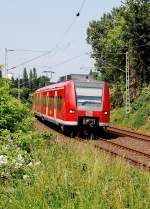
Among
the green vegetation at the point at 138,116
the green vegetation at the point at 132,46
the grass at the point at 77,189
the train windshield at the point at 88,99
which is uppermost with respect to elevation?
the green vegetation at the point at 132,46

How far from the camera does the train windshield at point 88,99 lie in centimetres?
2544

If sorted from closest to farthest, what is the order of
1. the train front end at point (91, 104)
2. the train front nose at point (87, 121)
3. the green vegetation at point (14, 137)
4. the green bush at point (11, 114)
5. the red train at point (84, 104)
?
the green vegetation at point (14, 137)
the green bush at point (11, 114)
the red train at point (84, 104)
the train front end at point (91, 104)
the train front nose at point (87, 121)

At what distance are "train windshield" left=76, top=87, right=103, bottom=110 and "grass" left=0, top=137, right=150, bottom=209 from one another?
52.5 feet

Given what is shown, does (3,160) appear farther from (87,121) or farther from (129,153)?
(87,121)

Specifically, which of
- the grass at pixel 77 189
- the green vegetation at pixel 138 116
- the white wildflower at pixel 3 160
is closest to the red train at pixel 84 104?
the green vegetation at pixel 138 116

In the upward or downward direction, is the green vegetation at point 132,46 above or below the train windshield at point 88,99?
above

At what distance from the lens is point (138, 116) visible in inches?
1423

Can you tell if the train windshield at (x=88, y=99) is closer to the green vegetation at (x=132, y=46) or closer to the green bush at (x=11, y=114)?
the green bush at (x=11, y=114)

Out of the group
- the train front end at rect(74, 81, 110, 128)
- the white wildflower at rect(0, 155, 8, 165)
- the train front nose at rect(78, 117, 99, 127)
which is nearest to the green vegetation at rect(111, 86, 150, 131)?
the train front end at rect(74, 81, 110, 128)

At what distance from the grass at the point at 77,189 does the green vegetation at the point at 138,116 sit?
2468 centimetres

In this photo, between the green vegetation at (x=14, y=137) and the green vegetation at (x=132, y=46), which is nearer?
the green vegetation at (x=14, y=137)

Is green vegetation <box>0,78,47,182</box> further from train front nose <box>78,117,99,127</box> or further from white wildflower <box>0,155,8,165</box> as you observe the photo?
train front nose <box>78,117,99,127</box>

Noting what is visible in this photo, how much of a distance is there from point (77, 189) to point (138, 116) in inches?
1137

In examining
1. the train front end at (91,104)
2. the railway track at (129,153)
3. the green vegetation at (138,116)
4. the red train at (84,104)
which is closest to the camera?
the railway track at (129,153)
